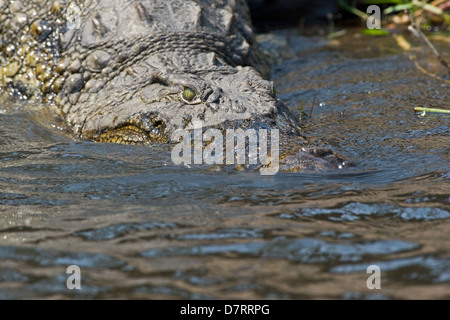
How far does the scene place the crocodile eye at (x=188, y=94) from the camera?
14.6 ft

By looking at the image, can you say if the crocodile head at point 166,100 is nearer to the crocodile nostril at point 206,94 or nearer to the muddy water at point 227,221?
the crocodile nostril at point 206,94

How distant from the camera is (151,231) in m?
2.86

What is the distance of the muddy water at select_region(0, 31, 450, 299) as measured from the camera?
2449mm

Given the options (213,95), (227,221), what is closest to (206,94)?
(213,95)

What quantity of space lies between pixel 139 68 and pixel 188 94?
A: 81 centimetres

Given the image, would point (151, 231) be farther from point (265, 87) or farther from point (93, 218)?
point (265, 87)

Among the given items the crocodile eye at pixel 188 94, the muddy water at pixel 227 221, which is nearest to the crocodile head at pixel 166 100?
the crocodile eye at pixel 188 94

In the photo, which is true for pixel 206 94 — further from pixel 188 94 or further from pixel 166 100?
pixel 166 100

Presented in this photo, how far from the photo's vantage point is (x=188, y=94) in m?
4.47

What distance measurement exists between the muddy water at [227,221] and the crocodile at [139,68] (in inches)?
14.1

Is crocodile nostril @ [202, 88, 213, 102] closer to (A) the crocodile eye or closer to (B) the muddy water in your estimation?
(A) the crocodile eye

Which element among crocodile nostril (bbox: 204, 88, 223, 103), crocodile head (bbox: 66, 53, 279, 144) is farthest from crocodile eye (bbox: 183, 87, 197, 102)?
crocodile nostril (bbox: 204, 88, 223, 103)
